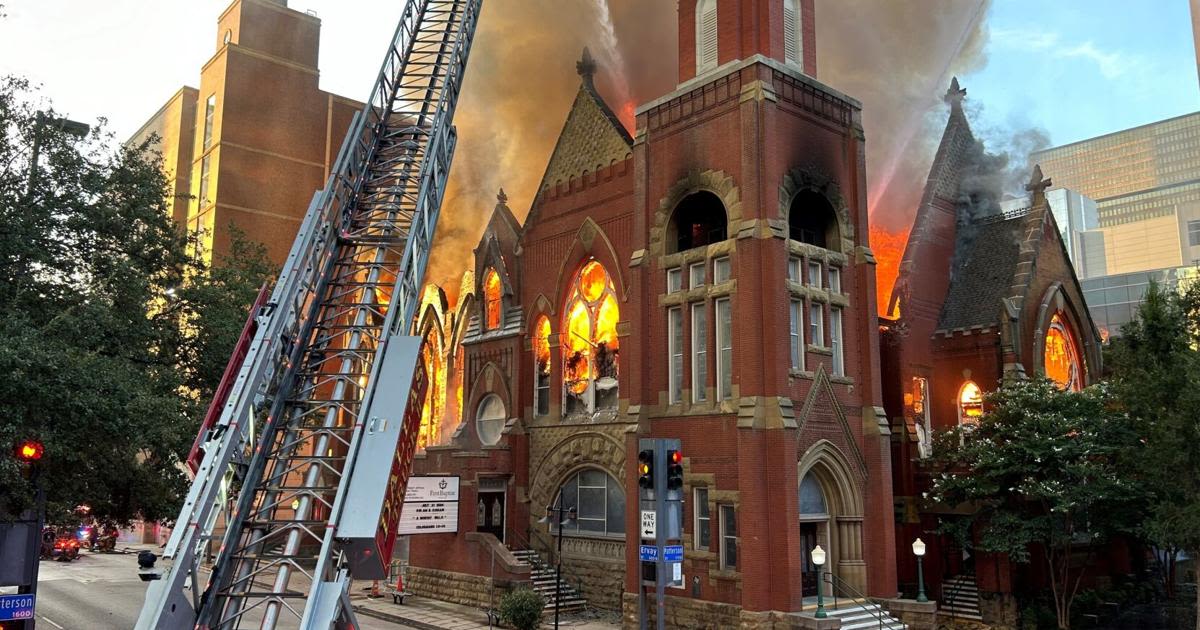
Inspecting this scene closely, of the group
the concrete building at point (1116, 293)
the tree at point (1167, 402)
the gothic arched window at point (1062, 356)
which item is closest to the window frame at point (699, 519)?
the tree at point (1167, 402)

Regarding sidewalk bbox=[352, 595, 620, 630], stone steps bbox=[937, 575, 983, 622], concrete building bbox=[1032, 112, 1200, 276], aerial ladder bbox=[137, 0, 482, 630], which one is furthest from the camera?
concrete building bbox=[1032, 112, 1200, 276]

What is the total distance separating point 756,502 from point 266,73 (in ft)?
172

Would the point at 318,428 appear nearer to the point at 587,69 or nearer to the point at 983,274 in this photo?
the point at 587,69

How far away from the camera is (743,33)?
27.4 metres

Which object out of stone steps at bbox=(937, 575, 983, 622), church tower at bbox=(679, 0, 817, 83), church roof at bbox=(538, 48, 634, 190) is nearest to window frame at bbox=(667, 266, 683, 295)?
church roof at bbox=(538, 48, 634, 190)

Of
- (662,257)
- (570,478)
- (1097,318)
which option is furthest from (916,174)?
(1097,318)

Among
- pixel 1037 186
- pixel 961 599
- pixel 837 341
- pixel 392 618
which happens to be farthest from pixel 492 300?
pixel 1037 186

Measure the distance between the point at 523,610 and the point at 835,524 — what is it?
9211 mm

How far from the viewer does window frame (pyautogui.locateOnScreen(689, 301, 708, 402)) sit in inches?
1045

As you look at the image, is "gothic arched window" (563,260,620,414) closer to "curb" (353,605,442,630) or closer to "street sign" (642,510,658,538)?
"curb" (353,605,442,630)

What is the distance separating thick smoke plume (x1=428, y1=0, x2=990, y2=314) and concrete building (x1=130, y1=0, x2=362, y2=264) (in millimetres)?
17084

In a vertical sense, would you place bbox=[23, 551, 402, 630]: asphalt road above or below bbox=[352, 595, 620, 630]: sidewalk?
below

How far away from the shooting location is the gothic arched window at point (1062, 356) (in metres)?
35.5

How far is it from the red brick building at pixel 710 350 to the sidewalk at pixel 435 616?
73cm
